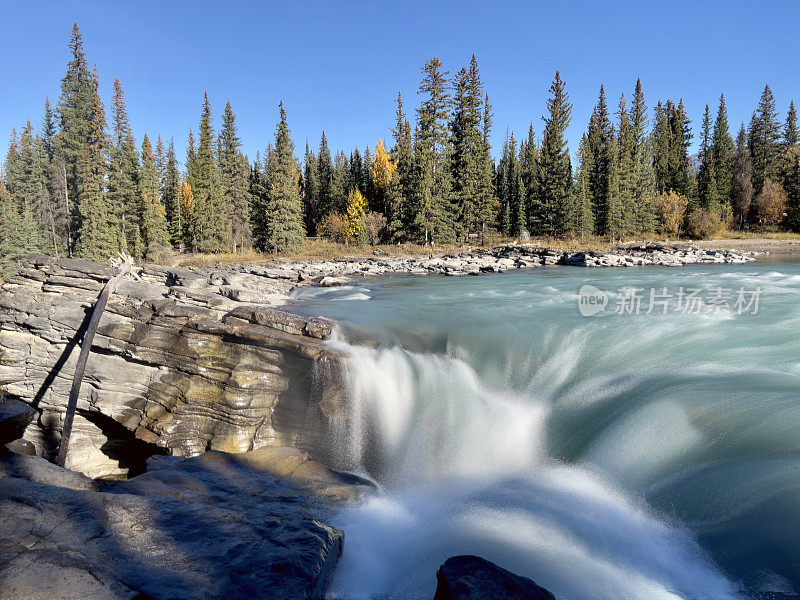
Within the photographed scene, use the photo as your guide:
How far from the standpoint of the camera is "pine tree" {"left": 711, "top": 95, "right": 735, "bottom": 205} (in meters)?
51.7

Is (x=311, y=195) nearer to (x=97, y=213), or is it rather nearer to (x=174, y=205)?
(x=174, y=205)

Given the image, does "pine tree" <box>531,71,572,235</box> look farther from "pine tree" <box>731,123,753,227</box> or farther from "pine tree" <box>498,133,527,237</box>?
"pine tree" <box>731,123,753,227</box>

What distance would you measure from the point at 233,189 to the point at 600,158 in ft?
127

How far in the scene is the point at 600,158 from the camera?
155 feet

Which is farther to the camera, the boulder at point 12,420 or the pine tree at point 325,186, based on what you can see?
the pine tree at point 325,186

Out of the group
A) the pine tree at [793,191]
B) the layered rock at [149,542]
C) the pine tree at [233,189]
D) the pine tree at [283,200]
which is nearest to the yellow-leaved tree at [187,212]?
the pine tree at [233,189]

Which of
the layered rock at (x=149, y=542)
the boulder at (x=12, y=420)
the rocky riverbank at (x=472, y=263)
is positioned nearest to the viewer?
the layered rock at (x=149, y=542)

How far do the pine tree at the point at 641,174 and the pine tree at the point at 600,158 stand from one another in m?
3.10

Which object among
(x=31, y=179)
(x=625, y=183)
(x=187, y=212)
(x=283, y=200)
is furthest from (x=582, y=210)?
(x=31, y=179)

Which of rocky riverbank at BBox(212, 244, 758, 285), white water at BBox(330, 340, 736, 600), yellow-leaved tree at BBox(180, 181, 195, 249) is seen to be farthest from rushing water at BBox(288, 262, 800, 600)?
yellow-leaved tree at BBox(180, 181, 195, 249)

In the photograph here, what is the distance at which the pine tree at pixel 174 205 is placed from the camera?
52438mm

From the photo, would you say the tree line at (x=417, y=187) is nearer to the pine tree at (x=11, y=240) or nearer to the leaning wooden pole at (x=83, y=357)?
the pine tree at (x=11, y=240)

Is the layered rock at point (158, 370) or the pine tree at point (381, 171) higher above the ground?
the pine tree at point (381, 171)
